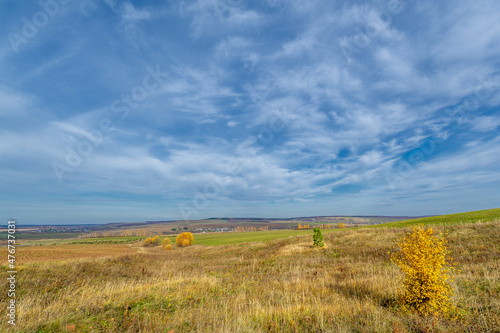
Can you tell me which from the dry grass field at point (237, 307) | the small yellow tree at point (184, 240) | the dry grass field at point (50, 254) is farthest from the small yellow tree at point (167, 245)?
the dry grass field at point (237, 307)

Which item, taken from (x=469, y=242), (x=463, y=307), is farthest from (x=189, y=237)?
(x=463, y=307)

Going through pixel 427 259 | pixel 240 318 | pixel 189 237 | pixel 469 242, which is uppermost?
pixel 427 259

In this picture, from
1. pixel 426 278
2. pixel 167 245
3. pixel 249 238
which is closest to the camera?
pixel 426 278

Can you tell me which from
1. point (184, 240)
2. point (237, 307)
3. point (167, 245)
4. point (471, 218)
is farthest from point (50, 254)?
point (471, 218)

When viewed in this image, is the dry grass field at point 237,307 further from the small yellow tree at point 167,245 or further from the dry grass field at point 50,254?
the small yellow tree at point 167,245

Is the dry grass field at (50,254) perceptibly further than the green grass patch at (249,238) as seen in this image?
No

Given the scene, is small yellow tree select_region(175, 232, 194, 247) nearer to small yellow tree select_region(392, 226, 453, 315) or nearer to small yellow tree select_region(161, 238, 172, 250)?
small yellow tree select_region(161, 238, 172, 250)

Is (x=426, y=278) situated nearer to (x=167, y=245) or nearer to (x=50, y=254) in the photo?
(x=50, y=254)

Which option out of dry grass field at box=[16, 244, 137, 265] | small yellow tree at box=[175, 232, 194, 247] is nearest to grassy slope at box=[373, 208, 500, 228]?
dry grass field at box=[16, 244, 137, 265]

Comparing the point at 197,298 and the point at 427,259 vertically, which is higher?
the point at 427,259

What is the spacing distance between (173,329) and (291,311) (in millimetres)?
3598

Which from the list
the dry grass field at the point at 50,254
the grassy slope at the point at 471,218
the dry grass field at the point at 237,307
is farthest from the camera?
the grassy slope at the point at 471,218

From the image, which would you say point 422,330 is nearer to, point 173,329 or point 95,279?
point 173,329

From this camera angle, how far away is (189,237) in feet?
263
